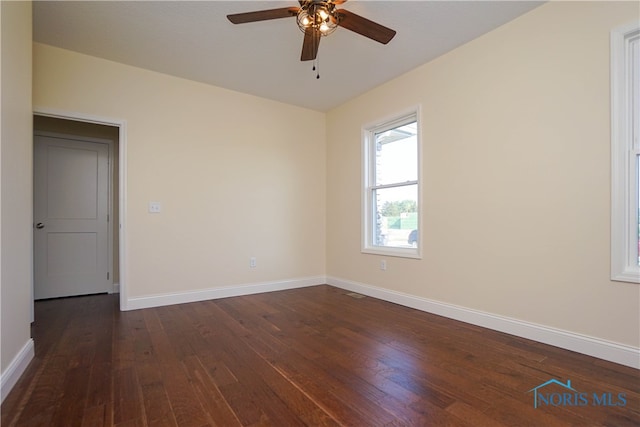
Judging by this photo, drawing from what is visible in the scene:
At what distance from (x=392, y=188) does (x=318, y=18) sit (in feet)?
7.21

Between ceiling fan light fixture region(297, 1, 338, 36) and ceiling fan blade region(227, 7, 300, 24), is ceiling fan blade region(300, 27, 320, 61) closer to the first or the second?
ceiling fan light fixture region(297, 1, 338, 36)

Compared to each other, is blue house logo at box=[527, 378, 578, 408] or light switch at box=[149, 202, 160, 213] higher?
light switch at box=[149, 202, 160, 213]

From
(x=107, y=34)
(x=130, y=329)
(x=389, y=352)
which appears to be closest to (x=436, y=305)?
(x=389, y=352)

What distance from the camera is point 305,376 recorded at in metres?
1.89

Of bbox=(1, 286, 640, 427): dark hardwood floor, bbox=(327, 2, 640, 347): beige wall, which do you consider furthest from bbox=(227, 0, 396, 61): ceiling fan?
bbox=(1, 286, 640, 427): dark hardwood floor

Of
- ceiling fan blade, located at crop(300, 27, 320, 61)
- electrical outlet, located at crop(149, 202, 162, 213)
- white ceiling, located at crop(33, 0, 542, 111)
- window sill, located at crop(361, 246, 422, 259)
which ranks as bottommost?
window sill, located at crop(361, 246, 422, 259)

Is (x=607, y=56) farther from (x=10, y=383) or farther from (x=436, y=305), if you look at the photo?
(x=10, y=383)

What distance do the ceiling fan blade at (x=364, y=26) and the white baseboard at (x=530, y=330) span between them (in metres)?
2.47

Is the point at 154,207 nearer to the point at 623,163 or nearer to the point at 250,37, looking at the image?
the point at 250,37

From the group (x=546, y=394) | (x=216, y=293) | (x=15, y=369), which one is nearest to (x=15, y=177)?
(x=15, y=369)

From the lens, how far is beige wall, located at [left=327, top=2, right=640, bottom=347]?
2143mm

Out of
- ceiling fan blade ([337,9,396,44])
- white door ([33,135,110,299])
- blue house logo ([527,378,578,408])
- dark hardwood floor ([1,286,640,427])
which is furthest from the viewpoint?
white door ([33,135,110,299])

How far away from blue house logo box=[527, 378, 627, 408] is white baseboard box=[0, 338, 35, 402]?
2741 mm

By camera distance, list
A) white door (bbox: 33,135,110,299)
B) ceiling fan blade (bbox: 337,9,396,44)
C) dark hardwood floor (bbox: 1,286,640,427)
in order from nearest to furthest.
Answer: dark hardwood floor (bbox: 1,286,640,427), ceiling fan blade (bbox: 337,9,396,44), white door (bbox: 33,135,110,299)
